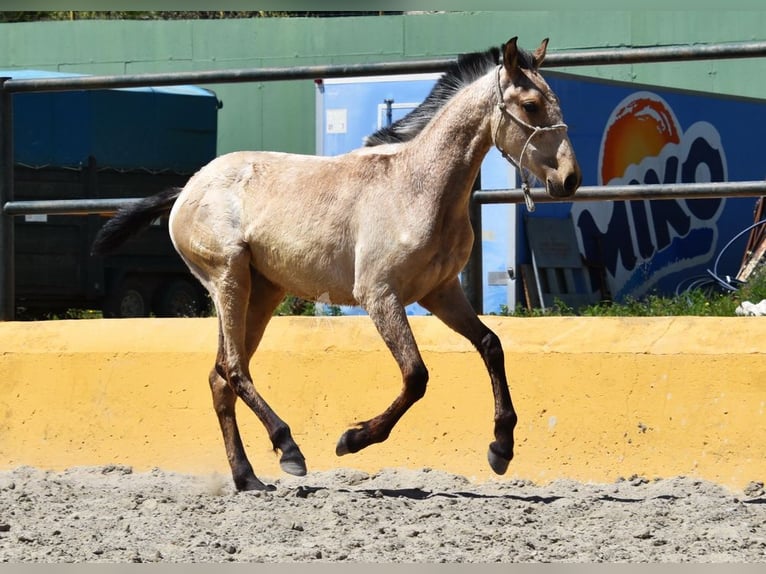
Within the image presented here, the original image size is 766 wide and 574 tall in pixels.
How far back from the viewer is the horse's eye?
538 centimetres

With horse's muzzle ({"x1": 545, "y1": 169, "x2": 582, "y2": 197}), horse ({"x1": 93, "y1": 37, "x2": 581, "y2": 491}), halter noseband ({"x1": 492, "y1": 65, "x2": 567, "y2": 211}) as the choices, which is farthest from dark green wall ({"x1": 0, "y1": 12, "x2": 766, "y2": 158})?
horse's muzzle ({"x1": 545, "y1": 169, "x2": 582, "y2": 197})

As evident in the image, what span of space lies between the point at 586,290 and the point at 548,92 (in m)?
9.43

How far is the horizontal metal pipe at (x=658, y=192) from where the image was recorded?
5.81 meters

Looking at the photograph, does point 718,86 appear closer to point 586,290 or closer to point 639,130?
point 639,130

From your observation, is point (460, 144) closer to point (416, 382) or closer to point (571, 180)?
point (571, 180)

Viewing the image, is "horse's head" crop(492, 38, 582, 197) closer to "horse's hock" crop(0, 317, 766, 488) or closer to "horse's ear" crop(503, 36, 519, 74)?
"horse's ear" crop(503, 36, 519, 74)

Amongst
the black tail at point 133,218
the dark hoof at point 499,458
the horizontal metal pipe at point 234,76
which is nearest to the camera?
the dark hoof at point 499,458

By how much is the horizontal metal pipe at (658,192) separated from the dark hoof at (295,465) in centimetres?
151

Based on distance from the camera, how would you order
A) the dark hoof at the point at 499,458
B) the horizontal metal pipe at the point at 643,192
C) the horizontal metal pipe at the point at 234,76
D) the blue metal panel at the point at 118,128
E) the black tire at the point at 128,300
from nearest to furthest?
the dark hoof at the point at 499,458
the horizontal metal pipe at the point at 643,192
the horizontal metal pipe at the point at 234,76
the blue metal panel at the point at 118,128
the black tire at the point at 128,300

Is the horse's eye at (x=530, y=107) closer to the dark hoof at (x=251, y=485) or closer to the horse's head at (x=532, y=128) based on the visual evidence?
the horse's head at (x=532, y=128)

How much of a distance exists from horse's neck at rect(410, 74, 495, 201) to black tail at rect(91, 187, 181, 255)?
145cm

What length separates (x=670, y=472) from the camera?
5.83 metres

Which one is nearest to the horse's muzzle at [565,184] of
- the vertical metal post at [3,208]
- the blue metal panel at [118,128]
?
the vertical metal post at [3,208]

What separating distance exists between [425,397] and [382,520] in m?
1.43
